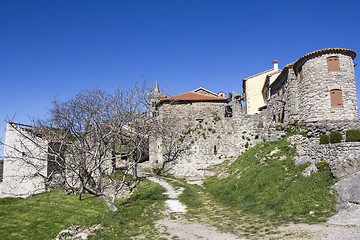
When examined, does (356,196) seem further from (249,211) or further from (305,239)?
(249,211)

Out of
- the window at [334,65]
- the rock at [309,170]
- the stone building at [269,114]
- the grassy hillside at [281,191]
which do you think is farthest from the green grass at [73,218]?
the window at [334,65]

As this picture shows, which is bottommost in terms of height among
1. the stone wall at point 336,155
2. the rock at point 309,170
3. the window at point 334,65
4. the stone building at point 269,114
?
the rock at point 309,170

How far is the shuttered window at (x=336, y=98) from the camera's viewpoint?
73.6ft

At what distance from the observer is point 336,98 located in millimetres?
22500

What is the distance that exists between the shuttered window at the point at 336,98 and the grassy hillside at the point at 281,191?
912 centimetres

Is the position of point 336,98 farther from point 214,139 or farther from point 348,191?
point 348,191

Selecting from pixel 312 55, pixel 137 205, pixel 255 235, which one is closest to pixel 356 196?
pixel 255 235

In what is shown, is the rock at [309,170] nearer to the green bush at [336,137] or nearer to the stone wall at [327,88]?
the green bush at [336,137]

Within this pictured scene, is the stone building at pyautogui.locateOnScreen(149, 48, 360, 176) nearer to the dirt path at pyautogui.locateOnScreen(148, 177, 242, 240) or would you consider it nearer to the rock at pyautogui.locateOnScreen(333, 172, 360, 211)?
the rock at pyautogui.locateOnScreen(333, 172, 360, 211)

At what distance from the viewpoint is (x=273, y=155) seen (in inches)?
657

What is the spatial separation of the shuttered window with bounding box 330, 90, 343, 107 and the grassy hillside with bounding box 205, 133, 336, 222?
912cm

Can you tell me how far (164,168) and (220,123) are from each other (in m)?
8.42

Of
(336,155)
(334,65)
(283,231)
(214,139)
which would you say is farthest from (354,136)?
(214,139)

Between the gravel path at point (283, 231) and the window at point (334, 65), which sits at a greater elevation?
the window at point (334, 65)
